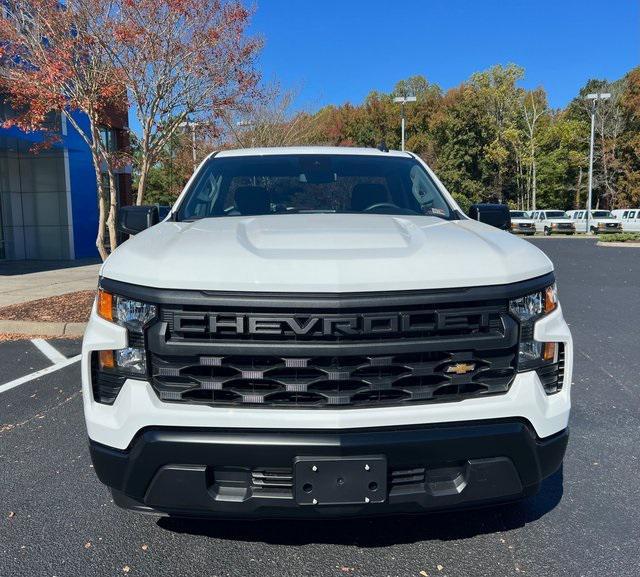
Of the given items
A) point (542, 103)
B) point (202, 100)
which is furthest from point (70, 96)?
point (542, 103)

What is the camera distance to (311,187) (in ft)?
12.7

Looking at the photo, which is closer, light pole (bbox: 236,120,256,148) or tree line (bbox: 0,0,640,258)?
tree line (bbox: 0,0,640,258)

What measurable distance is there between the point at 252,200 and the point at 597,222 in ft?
128

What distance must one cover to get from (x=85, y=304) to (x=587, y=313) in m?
7.29

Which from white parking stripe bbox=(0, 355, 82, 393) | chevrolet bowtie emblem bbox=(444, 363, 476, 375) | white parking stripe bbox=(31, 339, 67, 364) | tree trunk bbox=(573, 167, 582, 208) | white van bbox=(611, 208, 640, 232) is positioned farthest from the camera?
tree trunk bbox=(573, 167, 582, 208)

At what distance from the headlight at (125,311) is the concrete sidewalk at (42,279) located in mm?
7670

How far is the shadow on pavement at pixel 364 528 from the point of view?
8.87 ft

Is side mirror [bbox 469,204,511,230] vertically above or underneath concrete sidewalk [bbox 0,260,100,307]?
above

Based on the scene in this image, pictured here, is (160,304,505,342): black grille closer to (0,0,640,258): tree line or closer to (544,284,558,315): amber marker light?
(544,284,558,315): amber marker light

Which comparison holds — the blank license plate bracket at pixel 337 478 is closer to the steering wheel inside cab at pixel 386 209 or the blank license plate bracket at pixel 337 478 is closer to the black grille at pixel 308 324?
the black grille at pixel 308 324

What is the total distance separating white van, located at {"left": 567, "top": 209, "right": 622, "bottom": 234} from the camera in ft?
121

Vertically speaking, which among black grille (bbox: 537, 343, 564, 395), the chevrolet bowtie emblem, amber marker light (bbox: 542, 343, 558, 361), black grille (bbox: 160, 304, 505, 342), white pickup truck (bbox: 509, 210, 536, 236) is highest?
black grille (bbox: 160, 304, 505, 342)

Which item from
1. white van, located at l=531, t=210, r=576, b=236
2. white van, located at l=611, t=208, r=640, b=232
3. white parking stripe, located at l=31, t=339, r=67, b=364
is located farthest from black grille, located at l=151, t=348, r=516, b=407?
white van, located at l=611, t=208, r=640, b=232

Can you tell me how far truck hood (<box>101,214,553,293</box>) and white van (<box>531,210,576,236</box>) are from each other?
3851 cm
